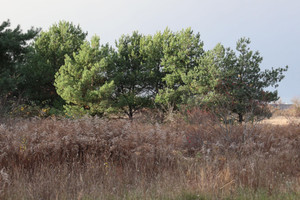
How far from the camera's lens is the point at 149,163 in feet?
20.6

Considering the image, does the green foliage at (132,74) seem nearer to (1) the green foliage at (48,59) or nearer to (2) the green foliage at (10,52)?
(1) the green foliage at (48,59)

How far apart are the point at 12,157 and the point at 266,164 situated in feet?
18.5

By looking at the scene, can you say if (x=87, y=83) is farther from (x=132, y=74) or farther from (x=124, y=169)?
(x=124, y=169)

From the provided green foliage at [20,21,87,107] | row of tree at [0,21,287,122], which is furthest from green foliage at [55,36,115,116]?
green foliage at [20,21,87,107]

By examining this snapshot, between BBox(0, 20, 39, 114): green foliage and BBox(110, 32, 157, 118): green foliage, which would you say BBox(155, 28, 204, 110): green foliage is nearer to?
BBox(110, 32, 157, 118): green foliage

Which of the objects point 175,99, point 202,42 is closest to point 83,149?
point 175,99

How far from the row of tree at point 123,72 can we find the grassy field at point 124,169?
9.45 m

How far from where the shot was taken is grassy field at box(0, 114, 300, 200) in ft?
14.9

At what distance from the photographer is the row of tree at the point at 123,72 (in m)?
16.8

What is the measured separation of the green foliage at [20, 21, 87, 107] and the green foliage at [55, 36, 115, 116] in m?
2.83

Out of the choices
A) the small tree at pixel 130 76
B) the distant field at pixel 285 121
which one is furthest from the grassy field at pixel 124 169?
the small tree at pixel 130 76

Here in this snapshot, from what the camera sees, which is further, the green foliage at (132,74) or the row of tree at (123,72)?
the green foliage at (132,74)

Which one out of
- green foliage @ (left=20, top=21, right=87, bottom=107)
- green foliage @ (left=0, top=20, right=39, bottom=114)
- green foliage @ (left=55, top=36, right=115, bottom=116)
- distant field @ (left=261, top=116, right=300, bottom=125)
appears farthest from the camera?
green foliage @ (left=20, top=21, right=87, bottom=107)

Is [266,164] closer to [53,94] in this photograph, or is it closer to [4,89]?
[4,89]
